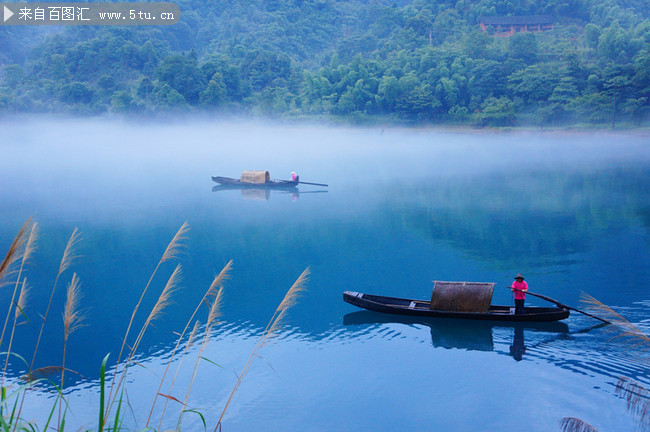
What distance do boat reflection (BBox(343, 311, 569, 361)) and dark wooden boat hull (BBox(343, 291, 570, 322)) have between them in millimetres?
161

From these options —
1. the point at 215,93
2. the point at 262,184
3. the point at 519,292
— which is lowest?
the point at 519,292

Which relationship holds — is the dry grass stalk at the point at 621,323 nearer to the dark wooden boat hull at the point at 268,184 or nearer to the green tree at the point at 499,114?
the dark wooden boat hull at the point at 268,184

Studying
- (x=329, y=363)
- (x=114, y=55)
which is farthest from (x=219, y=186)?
(x=114, y=55)

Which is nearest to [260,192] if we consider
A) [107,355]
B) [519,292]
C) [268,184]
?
[268,184]

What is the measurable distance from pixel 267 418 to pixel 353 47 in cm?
7427

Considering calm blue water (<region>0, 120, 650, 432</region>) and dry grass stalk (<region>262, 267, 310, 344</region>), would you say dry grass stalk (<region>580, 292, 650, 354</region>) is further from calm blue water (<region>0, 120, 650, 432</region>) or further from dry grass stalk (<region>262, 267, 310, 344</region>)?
calm blue water (<region>0, 120, 650, 432</region>)

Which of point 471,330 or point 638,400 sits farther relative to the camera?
point 471,330

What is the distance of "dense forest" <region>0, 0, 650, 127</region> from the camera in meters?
52.3

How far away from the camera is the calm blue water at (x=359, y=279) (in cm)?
786

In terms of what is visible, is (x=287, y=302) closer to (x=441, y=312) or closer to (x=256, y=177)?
(x=441, y=312)

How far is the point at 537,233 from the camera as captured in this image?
1767 cm

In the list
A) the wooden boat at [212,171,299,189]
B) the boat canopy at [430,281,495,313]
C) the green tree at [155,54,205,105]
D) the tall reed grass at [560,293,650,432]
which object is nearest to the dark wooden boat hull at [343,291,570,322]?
the boat canopy at [430,281,495,313]

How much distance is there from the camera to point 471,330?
1010cm

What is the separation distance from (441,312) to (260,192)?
18.5 metres
